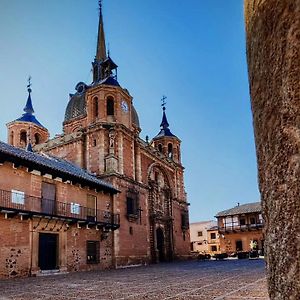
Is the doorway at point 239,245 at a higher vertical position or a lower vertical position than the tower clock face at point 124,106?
lower

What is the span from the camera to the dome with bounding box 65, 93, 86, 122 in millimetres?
40094

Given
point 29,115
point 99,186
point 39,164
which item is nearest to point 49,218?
point 39,164

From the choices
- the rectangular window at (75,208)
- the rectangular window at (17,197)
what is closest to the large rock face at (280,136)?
the rectangular window at (17,197)

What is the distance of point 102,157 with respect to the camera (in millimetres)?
28391

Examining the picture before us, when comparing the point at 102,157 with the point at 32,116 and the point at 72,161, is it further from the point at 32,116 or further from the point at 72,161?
the point at 32,116

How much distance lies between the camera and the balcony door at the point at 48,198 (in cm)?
1970

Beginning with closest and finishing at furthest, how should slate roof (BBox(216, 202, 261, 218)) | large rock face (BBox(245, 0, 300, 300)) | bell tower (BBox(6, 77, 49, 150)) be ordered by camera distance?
1. large rock face (BBox(245, 0, 300, 300))
2. bell tower (BBox(6, 77, 49, 150))
3. slate roof (BBox(216, 202, 261, 218))

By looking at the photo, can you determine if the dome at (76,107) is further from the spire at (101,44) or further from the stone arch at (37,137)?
the spire at (101,44)

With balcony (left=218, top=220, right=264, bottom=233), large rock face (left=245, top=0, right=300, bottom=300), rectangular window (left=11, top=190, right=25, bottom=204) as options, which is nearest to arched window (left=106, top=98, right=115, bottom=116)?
rectangular window (left=11, top=190, right=25, bottom=204)

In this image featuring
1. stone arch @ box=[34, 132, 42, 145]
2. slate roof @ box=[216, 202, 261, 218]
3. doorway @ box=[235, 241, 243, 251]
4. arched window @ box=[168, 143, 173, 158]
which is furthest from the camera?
slate roof @ box=[216, 202, 261, 218]

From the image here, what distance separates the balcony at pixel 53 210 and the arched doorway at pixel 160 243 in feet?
32.5

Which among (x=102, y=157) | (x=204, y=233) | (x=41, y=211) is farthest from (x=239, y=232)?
(x=41, y=211)

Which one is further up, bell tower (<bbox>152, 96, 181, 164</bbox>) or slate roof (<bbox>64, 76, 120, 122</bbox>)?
slate roof (<bbox>64, 76, 120, 122</bbox>)

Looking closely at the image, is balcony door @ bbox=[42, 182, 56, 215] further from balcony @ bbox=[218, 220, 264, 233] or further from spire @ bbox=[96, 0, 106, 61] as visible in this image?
balcony @ bbox=[218, 220, 264, 233]
